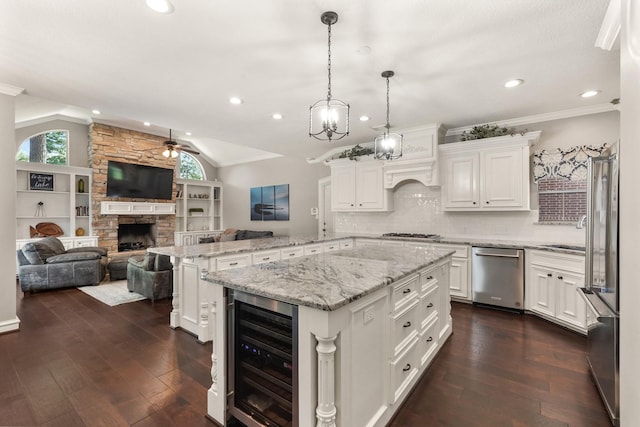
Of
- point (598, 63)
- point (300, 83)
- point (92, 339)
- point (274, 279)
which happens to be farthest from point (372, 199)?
point (92, 339)

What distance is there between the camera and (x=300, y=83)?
3115 mm

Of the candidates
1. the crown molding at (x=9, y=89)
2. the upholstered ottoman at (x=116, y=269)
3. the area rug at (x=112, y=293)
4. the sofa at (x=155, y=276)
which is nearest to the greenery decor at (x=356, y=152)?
the sofa at (x=155, y=276)

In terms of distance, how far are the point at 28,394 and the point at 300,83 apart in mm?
3457

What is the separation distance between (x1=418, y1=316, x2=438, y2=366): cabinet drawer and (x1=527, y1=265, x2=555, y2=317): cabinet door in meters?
1.80

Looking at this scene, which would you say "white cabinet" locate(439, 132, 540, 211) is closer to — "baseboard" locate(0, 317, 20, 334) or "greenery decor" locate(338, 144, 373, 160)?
"greenery decor" locate(338, 144, 373, 160)

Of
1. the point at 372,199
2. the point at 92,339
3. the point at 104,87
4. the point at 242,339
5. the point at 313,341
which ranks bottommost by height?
the point at 92,339

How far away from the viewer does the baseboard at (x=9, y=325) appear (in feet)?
10.4

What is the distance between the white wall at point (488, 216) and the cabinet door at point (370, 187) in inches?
13.8

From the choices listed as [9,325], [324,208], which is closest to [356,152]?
[324,208]

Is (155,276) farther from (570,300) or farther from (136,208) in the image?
(570,300)

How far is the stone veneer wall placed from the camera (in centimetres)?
680

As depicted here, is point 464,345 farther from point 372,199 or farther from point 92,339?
point 92,339

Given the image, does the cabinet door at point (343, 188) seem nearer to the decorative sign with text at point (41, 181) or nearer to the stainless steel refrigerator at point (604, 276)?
the stainless steel refrigerator at point (604, 276)

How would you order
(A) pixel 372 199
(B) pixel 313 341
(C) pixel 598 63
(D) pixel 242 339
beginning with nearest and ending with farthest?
(B) pixel 313 341 < (D) pixel 242 339 < (C) pixel 598 63 < (A) pixel 372 199
